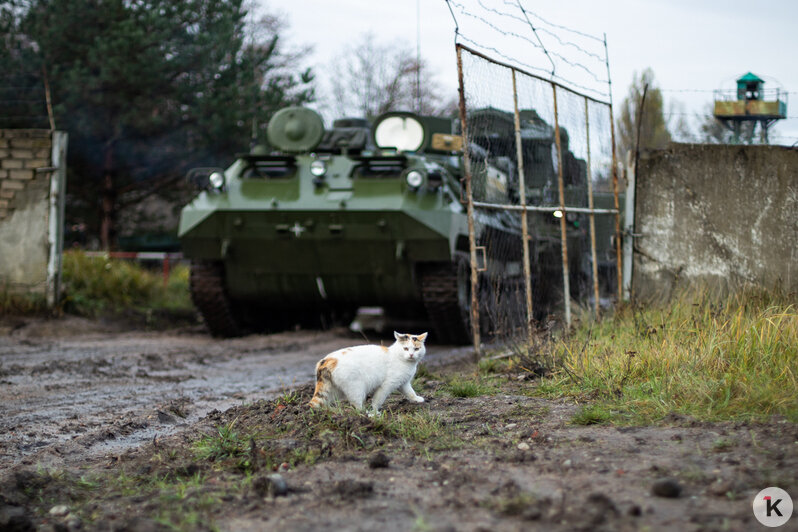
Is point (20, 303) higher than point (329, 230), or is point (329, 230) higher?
point (329, 230)

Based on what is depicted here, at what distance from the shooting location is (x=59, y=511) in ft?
10.0

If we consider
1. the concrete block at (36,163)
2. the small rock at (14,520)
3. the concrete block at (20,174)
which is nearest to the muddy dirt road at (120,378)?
the small rock at (14,520)

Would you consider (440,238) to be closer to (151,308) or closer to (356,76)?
(151,308)

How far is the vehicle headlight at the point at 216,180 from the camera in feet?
30.2

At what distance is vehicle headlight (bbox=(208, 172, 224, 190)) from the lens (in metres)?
9.20

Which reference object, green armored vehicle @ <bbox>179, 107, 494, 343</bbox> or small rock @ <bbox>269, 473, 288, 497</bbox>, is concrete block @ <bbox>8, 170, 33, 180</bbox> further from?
small rock @ <bbox>269, 473, 288, 497</bbox>

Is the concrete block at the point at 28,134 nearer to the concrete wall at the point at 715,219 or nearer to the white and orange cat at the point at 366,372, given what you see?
the concrete wall at the point at 715,219

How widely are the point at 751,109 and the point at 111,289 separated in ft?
29.6

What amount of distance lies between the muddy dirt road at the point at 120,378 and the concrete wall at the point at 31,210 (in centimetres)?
72

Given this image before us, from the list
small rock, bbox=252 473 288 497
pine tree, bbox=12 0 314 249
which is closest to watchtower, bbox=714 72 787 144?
small rock, bbox=252 473 288 497

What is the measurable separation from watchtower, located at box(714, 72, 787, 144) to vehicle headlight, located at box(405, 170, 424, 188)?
3032 mm

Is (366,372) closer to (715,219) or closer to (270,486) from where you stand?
(270,486)

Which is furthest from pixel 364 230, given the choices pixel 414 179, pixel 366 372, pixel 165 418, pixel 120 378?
pixel 366 372

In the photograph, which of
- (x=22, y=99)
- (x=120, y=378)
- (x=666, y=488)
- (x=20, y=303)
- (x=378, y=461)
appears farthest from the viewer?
(x=22, y=99)
